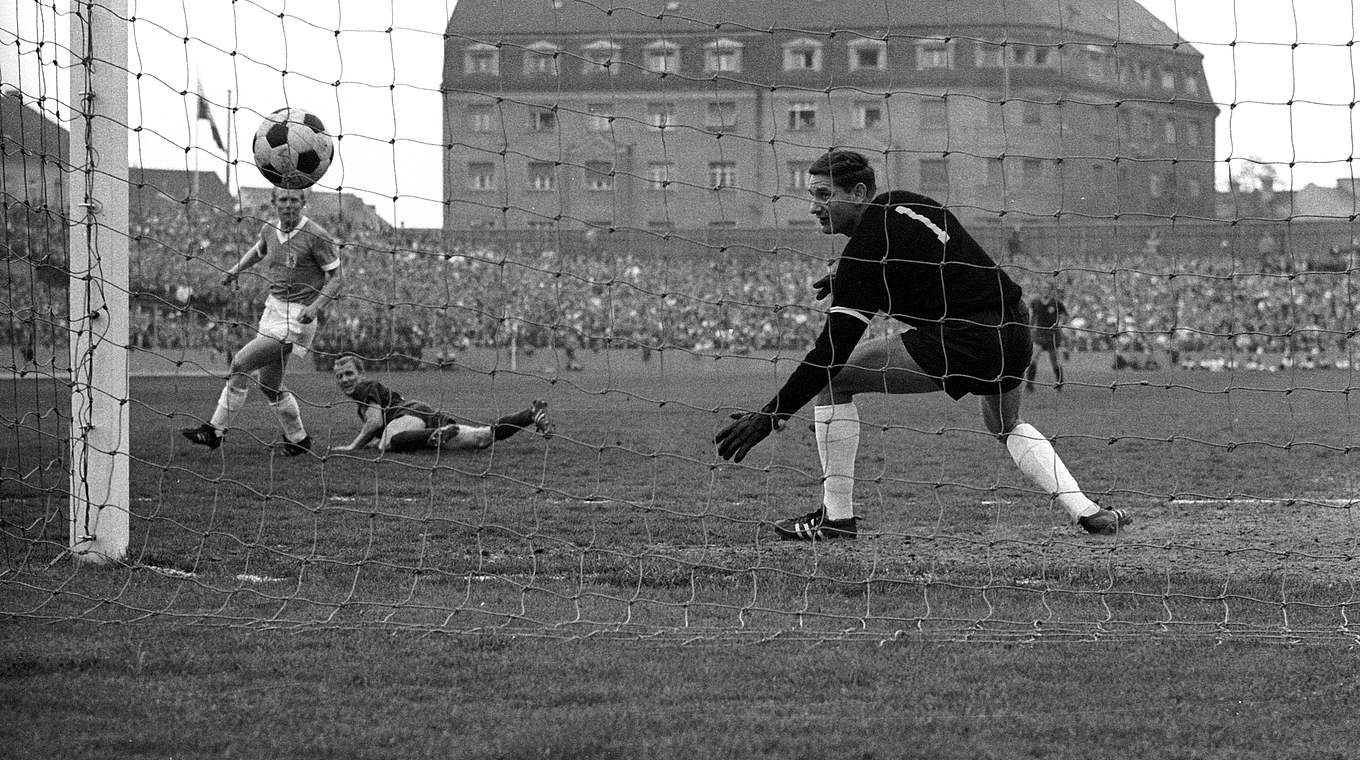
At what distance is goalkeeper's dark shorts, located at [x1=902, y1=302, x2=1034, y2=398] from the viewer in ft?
20.5

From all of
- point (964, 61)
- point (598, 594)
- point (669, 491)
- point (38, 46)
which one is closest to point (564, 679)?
point (598, 594)

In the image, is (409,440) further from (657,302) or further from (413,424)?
(657,302)

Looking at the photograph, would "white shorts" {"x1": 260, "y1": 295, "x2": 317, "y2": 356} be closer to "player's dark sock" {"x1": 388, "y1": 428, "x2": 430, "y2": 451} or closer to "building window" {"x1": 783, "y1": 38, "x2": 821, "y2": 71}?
"player's dark sock" {"x1": 388, "y1": 428, "x2": 430, "y2": 451}

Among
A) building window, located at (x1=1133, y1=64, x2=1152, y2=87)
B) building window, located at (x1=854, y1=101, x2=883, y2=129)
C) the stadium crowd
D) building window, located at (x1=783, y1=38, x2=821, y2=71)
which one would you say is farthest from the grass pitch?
building window, located at (x1=783, y1=38, x2=821, y2=71)

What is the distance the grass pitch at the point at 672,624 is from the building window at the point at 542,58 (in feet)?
4.21

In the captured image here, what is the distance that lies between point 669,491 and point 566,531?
1.77m

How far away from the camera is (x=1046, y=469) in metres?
6.45

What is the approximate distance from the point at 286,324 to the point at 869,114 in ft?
73.6

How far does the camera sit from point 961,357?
20.5 feet

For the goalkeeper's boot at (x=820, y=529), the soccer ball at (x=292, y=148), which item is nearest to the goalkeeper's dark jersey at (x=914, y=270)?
the goalkeeper's boot at (x=820, y=529)

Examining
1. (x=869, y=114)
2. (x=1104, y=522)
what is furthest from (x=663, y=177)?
(x=869, y=114)

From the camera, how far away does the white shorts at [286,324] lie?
32.4ft

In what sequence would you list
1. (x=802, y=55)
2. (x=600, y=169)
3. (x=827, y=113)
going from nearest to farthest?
(x=600, y=169) < (x=827, y=113) < (x=802, y=55)

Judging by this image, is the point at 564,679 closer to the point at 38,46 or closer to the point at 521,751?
the point at 521,751
